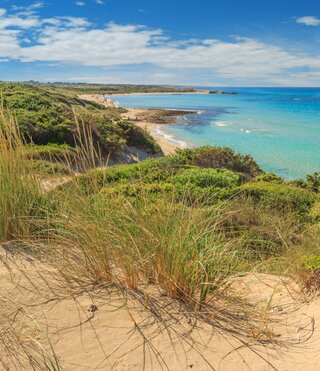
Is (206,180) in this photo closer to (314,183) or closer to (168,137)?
(314,183)

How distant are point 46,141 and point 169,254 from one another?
48.0 ft

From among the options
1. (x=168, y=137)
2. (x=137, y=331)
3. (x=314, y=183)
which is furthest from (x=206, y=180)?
(x=168, y=137)

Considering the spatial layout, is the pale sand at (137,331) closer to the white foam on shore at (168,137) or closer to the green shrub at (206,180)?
Result: the green shrub at (206,180)

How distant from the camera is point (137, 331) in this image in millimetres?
2824

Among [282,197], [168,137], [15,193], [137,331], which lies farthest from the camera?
[168,137]

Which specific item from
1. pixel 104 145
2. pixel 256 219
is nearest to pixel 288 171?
pixel 104 145

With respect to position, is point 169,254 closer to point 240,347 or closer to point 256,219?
point 240,347

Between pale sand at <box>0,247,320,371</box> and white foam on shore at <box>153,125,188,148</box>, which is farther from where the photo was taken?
white foam on shore at <box>153,125,188,148</box>

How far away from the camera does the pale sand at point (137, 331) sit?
8.43ft

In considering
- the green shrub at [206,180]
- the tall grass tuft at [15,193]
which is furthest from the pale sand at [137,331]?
the green shrub at [206,180]

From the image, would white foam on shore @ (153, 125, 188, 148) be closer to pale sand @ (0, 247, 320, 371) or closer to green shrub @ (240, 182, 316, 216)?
green shrub @ (240, 182, 316, 216)

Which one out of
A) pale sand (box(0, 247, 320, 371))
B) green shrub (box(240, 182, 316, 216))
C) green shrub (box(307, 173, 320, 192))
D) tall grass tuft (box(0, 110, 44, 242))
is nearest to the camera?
pale sand (box(0, 247, 320, 371))

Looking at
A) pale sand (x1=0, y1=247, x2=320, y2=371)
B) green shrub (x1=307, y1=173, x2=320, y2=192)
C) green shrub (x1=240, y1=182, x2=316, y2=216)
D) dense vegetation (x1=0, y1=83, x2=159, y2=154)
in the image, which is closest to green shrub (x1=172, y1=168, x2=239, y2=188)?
green shrub (x1=240, y1=182, x2=316, y2=216)

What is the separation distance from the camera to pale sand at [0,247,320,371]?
257cm
